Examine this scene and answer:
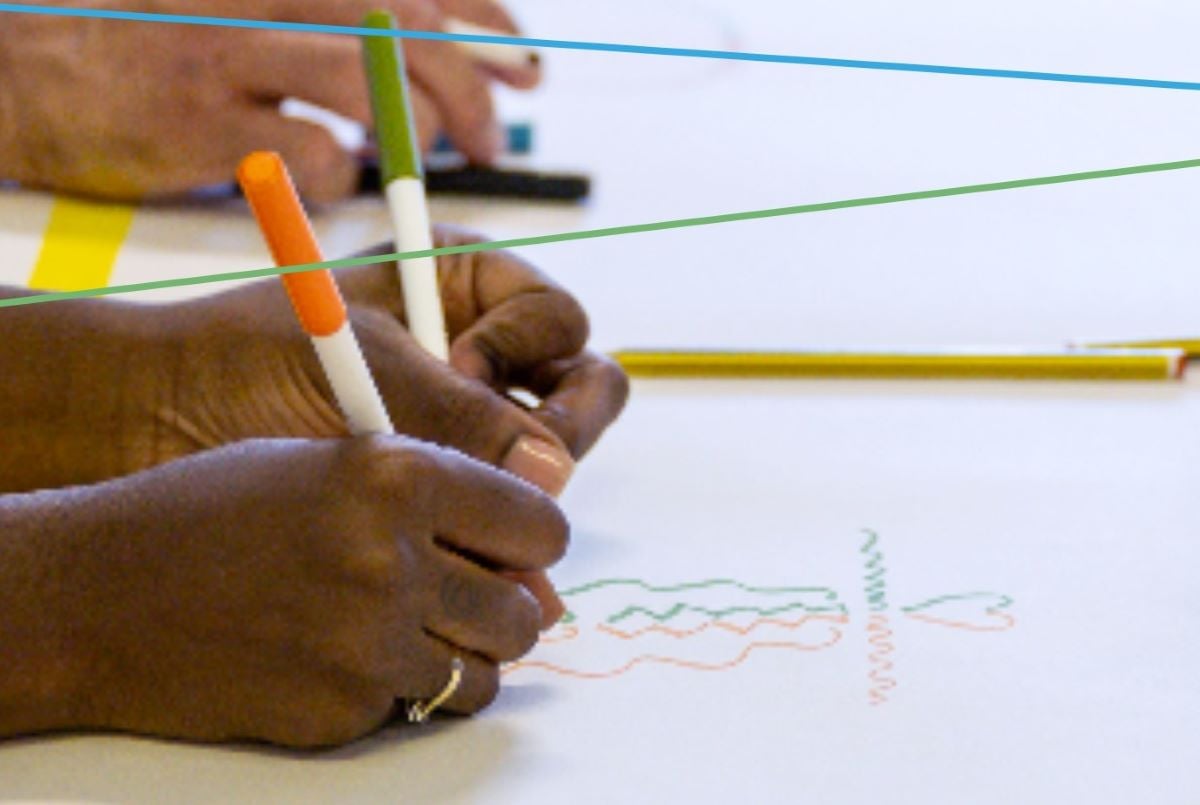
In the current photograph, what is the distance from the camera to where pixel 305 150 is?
3.32 feet

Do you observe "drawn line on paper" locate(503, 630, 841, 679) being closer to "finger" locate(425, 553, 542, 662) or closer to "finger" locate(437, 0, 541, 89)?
"finger" locate(425, 553, 542, 662)

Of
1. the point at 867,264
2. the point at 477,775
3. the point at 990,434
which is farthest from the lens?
the point at 867,264

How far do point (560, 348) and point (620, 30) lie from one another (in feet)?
1.92

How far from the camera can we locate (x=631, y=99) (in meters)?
1.30

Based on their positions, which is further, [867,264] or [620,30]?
[620,30]

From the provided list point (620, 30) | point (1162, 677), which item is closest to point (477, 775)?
point (1162, 677)

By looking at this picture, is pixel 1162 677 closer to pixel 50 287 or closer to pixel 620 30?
pixel 50 287

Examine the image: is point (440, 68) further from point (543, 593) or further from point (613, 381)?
point (543, 593)

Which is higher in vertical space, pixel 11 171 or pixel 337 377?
pixel 337 377

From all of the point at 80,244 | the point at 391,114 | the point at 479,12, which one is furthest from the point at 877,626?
the point at 479,12

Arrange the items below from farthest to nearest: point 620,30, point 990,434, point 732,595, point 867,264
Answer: point 620,30 → point 867,264 → point 990,434 → point 732,595

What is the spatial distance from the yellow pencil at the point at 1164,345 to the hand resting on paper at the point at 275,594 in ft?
1.26

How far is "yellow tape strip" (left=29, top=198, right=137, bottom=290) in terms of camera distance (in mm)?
881

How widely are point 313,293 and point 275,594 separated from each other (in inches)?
2.9
